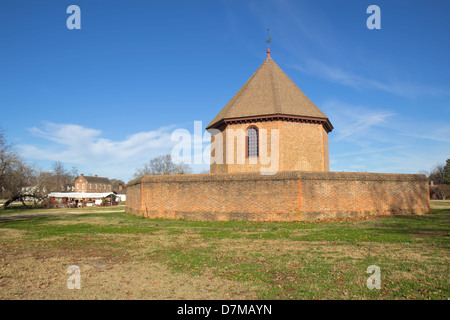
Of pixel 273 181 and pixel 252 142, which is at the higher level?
pixel 252 142

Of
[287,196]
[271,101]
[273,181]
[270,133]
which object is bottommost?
[287,196]

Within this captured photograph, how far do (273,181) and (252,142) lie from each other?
5428mm

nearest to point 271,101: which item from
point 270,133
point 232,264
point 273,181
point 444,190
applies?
point 270,133

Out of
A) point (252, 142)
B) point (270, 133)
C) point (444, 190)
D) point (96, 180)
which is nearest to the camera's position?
point (270, 133)

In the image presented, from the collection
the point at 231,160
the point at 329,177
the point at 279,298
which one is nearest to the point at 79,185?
the point at 231,160

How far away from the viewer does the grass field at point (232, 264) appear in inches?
211

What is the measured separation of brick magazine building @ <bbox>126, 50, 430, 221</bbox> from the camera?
1630 cm

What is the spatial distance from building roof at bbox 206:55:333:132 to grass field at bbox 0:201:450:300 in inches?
415

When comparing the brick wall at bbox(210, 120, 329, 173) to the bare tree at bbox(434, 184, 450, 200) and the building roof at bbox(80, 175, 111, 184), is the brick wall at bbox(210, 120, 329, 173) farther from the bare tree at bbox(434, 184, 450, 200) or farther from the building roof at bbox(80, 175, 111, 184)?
the building roof at bbox(80, 175, 111, 184)

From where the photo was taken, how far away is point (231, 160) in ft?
70.0

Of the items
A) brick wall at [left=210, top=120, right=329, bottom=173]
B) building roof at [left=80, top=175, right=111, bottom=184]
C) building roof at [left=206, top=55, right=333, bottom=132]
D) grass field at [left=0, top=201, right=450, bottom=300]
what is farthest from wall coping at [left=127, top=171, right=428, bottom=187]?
building roof at [left=80, top=175, right=111, bottom=184]

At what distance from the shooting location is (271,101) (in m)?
21.8

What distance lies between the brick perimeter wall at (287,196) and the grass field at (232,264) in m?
3.71

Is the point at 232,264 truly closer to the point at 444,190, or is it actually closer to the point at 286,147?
the point at 286,147
